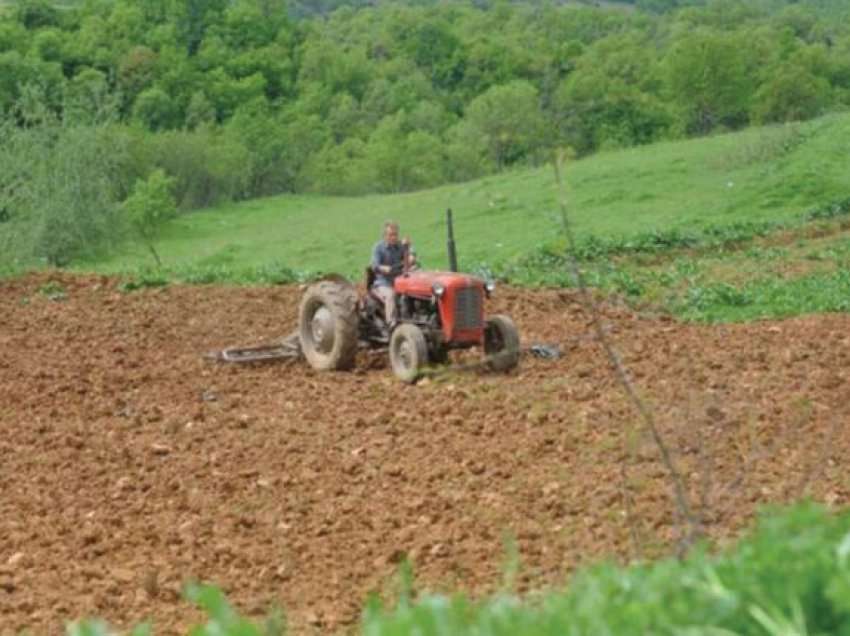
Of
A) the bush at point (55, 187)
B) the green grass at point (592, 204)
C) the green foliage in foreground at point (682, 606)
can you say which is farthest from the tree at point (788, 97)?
the green foliage in foreground at point (682, 606)

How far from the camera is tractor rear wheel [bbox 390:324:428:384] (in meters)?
13.9

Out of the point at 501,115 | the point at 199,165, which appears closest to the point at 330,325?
the point at 199,165

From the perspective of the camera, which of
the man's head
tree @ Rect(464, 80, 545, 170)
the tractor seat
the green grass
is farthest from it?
tree @ Rect(464, 80, 545, 170)

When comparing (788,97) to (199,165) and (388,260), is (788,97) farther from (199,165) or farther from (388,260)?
(388,260)

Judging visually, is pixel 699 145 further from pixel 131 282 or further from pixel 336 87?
pixel 336 87

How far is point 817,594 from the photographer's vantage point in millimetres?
3338

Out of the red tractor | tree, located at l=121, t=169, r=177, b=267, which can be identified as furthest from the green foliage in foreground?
tree, located at l=121, t=169, r=177, b=267

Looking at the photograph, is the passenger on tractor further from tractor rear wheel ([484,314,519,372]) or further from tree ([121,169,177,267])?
tree ([121,169,177,267])

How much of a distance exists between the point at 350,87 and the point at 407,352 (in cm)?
8916

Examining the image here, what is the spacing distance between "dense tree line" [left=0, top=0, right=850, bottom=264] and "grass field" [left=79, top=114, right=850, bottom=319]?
1517cm

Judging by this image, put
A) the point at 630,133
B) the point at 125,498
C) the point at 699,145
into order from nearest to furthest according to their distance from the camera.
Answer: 1. the point at 125,498
2. the point at 699,145
3. the point at 630,133

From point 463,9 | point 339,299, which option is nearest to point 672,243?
point 339,299

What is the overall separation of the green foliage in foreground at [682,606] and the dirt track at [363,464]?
1.21 meters

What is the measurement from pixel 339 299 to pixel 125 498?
501cm
